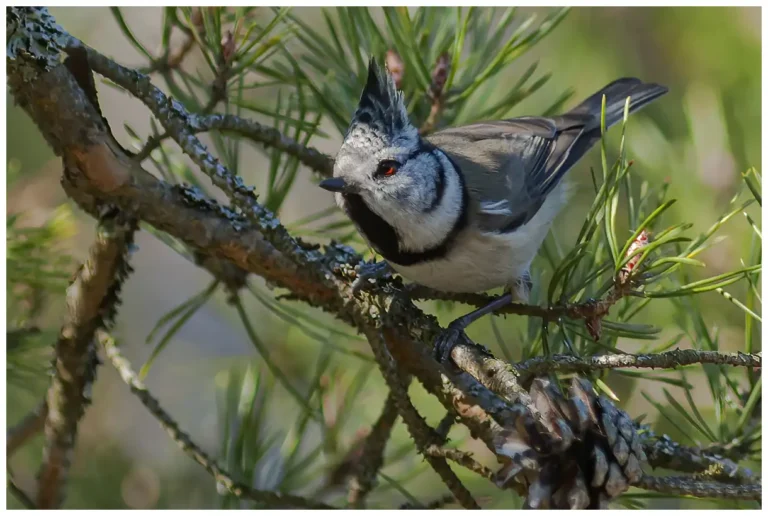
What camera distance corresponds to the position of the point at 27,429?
3.65 ft

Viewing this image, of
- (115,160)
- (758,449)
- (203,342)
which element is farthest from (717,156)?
(203,342)

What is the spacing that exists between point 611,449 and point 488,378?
19 cm

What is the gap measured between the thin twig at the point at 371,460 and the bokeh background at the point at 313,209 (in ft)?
0.58

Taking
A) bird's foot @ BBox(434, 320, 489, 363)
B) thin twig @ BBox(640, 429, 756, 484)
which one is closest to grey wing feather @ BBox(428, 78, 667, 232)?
bird's foot @ BBox(434, 320, 489, 363)

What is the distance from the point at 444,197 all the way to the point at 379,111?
23 centimetres

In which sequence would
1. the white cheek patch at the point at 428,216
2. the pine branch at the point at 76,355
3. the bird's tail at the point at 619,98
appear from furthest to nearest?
1. the bird's tail at the point at 619,98
2. the white cheek patch at the point at 428,216
3. the pine branch at the point at 76,355

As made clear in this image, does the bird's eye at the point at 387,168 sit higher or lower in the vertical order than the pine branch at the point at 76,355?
higher

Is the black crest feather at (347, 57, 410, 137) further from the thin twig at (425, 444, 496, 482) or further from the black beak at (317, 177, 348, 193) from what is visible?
the thin twig at (425, 444, 496, 482)

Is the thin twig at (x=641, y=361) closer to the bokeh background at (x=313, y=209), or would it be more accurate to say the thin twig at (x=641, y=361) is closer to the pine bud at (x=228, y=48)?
the bokeh background at (x=313, y=209)

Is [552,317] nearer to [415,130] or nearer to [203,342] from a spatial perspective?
[415,130]

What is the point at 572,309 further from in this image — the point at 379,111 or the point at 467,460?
the point at 379,111

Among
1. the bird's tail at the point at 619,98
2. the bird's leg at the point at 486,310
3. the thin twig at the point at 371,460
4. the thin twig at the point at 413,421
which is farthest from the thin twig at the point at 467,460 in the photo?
the bird's tail at the point at 619,98

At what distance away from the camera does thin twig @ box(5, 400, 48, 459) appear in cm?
109

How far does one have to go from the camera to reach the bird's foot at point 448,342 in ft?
2.97
